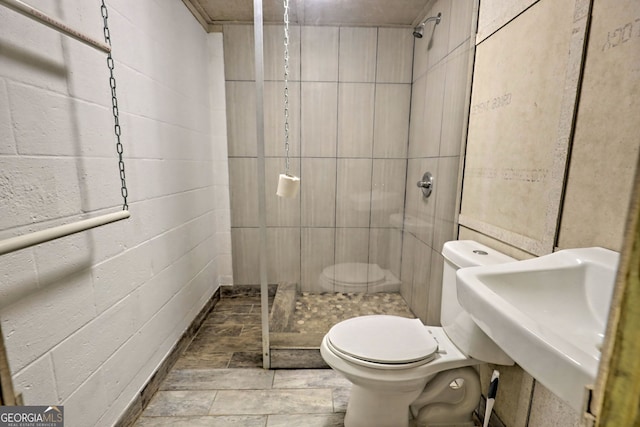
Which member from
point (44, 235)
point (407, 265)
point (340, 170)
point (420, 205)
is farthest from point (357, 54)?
point (44, 235)

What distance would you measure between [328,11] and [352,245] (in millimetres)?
1659

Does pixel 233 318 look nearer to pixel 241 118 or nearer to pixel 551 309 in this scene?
pixel 241 118

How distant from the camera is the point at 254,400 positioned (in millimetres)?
1464

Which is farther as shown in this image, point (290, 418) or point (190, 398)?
point (190, 398)

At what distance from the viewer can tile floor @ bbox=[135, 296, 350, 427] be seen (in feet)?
4.44

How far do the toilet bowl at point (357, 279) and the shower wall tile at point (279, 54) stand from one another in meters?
1.47

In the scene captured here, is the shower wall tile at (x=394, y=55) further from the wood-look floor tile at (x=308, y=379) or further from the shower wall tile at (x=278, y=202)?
the wood-look floor tile at (x=308, y=379)

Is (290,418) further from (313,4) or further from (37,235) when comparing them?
(313,4)

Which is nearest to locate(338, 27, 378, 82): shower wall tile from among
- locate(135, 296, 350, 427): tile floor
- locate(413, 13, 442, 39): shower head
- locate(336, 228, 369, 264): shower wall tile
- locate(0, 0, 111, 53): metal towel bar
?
locate(413, 13, 442, 39): shower head

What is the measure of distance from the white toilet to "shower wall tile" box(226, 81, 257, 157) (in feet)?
5.25

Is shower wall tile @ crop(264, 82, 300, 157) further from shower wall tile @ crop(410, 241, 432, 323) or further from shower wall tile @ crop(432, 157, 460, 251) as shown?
shower wall tile @ crop(410, 241, 432, 323)

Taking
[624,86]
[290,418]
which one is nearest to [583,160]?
[624,86]

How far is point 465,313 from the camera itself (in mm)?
1190

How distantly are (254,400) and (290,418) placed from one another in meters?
0.21
